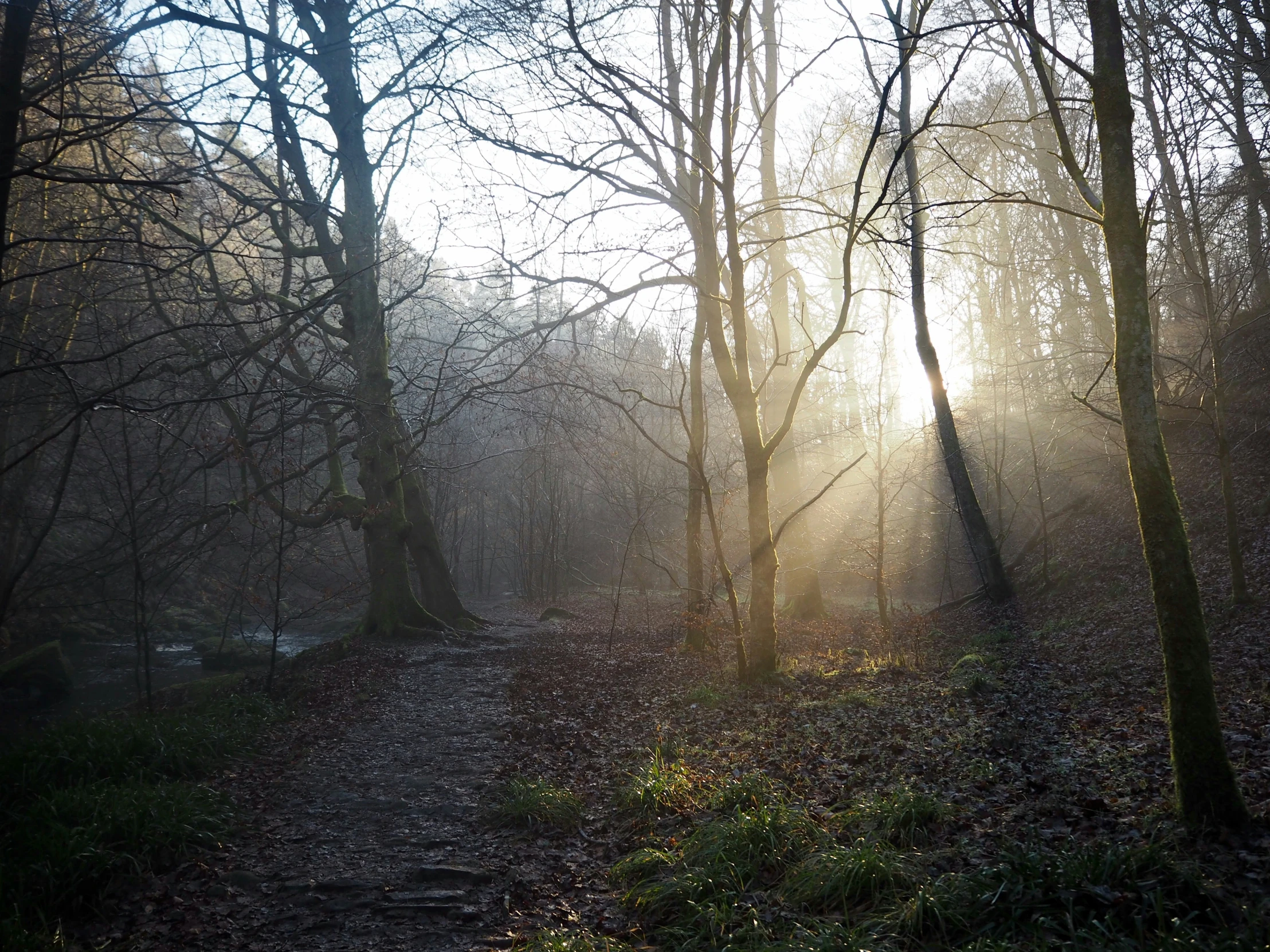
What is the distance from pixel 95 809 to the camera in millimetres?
4844

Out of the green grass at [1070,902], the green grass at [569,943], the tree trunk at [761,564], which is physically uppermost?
the tree trunk at [761,564]

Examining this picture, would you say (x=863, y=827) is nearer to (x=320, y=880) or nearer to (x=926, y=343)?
(x=320, y=880)

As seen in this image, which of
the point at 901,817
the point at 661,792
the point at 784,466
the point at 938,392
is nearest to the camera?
the point at 901,817

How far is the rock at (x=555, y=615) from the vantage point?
1938 cm

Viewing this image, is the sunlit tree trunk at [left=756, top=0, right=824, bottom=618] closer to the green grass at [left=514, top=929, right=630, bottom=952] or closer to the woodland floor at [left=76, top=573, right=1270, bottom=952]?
the woodland floor at [left=76, top=573, right=1270, bottom=952]

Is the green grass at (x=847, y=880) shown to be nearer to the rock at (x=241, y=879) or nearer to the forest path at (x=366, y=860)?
the forest path at (x=366, y=860)

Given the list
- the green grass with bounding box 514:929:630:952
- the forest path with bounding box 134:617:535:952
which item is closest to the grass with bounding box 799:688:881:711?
the forest path with bounding box 134:617:535:952

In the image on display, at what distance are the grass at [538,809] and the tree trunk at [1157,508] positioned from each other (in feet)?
11.7

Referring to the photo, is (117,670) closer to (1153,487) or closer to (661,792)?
(661,792)

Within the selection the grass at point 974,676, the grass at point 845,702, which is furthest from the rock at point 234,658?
the grass at point 974,676

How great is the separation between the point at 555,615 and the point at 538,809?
14462 mm

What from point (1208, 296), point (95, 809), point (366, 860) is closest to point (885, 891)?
point (366, 860)

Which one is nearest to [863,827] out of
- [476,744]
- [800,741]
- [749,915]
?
[749,915]

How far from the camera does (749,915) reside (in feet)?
12.3
